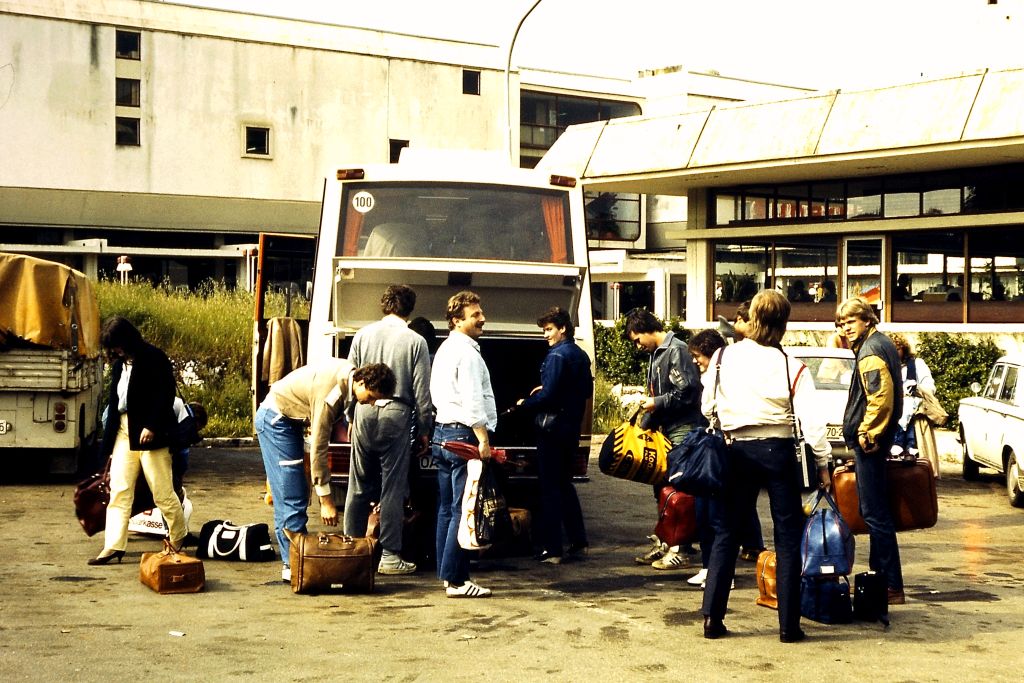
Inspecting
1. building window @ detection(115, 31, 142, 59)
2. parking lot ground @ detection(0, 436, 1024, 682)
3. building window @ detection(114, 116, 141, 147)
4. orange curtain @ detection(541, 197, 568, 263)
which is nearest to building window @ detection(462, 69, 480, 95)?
Answer: building window @ detection(115, 31, 142, 59)

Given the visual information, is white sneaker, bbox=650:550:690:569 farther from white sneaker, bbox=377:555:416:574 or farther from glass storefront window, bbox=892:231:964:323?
glass storefront window, bbox=892:231:964:323

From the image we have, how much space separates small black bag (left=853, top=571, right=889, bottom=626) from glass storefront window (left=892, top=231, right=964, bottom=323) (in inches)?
698

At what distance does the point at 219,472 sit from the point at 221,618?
7.79 metres

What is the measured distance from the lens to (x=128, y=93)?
44.4m

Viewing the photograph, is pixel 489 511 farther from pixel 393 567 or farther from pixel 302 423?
pixel 302 423

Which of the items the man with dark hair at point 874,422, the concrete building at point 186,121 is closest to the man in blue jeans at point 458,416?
the man with dark hair at point 874,422

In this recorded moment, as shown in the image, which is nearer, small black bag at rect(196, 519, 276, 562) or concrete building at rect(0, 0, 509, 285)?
small black bag at rect(196, 519, 276, 562)

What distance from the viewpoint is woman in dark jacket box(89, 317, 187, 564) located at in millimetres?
8969

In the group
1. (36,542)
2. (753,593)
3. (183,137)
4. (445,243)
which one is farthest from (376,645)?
(183,137)

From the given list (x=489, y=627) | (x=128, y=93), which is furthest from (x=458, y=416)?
(x=128, y=93)

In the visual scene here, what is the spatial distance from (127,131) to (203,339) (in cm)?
2513

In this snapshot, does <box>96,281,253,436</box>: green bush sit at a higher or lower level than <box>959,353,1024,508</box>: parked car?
higher

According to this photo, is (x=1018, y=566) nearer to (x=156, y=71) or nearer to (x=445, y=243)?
(x=445, y=243)

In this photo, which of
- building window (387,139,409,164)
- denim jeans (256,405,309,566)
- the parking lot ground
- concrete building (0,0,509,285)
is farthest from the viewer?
building window (387,139,409,164)
